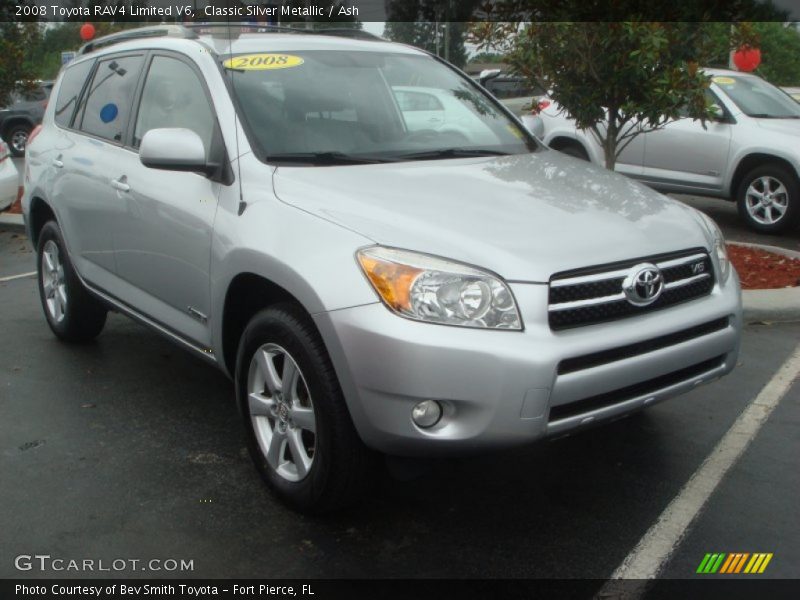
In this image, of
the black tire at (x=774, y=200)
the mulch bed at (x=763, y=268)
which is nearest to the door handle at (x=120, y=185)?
the mulch bed at (x=763, y=268)

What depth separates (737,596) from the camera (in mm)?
2994

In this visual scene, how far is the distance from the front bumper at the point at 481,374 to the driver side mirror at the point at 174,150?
3.56 ft

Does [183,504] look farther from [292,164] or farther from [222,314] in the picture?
[292,164]

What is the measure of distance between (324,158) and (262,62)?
702mm

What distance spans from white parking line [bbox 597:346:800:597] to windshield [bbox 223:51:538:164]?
169cm

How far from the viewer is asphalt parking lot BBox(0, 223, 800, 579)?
10.7 feet

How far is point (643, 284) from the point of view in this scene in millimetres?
3270

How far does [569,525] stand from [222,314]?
1.61 metres

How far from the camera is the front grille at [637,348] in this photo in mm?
3072

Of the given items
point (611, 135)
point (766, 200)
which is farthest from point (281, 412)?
point (766, 200)

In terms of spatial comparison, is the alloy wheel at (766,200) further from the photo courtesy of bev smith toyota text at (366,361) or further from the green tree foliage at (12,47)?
the green tree foliage at (12,47)

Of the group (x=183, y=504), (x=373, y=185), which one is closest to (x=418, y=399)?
(x=373, y=185)
